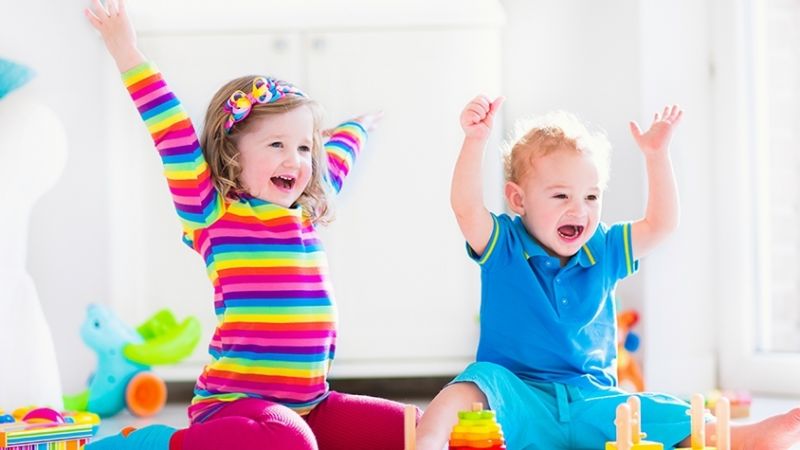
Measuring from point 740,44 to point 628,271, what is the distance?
0.98m

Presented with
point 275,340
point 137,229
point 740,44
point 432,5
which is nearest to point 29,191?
point 137,229

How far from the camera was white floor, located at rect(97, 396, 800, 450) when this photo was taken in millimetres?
2159

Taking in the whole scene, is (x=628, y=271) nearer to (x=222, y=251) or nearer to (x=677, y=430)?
(x=677, y=430)

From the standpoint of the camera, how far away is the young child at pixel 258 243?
1.48 meters

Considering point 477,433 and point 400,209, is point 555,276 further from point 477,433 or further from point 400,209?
point 400,209

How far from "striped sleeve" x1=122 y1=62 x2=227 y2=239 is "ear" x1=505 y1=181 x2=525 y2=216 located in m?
0.45

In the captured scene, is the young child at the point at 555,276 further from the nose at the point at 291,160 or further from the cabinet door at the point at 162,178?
the cabinet door at the point at 162,178

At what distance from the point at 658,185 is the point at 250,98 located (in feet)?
1.97

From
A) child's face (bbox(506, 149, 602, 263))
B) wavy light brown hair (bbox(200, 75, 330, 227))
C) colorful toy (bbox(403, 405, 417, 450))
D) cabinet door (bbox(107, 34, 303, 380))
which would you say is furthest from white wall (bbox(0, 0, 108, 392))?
colorful toy (bbox(403, 405, 417, 450))

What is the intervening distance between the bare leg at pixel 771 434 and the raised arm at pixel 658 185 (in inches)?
12.6

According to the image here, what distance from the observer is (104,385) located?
2336mm

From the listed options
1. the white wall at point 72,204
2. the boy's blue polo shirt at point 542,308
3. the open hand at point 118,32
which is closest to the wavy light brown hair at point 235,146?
the open hand at point 118,32

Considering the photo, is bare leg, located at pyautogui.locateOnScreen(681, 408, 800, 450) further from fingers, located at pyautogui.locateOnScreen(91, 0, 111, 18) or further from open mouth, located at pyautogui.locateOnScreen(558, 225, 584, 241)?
fingers, located at pyautogui.locateOnScreen(91, 0, 111, 18)

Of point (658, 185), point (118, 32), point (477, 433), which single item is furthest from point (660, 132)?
point (118, 32)
